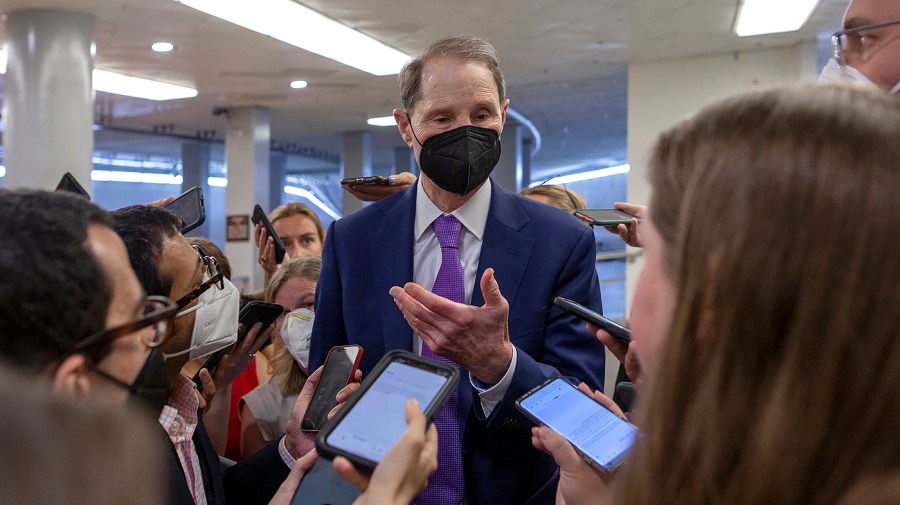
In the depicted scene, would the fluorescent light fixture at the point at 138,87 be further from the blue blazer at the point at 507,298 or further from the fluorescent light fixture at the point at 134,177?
the blue blazer at the point at 507,298

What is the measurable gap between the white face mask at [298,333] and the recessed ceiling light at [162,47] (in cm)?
669

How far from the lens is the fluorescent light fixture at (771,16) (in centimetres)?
782

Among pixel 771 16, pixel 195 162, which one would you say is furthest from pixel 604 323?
pixel 195 162

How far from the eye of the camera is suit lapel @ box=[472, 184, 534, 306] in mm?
2049

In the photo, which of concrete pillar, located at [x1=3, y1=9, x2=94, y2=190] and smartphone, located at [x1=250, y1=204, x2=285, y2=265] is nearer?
smartphone, located at [x1=250, y1=204, x2=285, y2=265]

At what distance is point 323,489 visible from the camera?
157cm

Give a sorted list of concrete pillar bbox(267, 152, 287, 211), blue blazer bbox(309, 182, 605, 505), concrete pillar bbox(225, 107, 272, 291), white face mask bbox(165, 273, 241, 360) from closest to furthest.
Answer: blue blazer bbox(309, 182, 605, 505) → white face mask bbox(165, 273, 241, 360) → concrete pillar bbox(225, 107, 272, 291) → concrete pillar bbox(267, 152, 287, 211)

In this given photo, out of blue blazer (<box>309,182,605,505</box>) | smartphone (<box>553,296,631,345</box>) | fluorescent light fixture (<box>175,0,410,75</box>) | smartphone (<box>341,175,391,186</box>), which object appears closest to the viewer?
smartphone (<box>553,296,631,345</box>)

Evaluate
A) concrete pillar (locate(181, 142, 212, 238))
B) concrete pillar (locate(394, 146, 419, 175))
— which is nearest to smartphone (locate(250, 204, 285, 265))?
concrete pillar (locate(394, 146, 419, 175))

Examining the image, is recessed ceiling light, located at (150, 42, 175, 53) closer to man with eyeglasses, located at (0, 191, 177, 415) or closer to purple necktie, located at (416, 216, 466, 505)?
purple necktie, located at (416, 216, 466, 505)

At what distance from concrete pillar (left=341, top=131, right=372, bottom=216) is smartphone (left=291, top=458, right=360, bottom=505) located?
48.5 feet

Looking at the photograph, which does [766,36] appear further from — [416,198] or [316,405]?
[316,405]

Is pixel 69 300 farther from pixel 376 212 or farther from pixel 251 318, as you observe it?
pixel 251 318

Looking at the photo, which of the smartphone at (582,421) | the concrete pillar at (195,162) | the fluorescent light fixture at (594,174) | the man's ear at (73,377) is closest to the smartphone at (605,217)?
the smartphone at (582,421)
